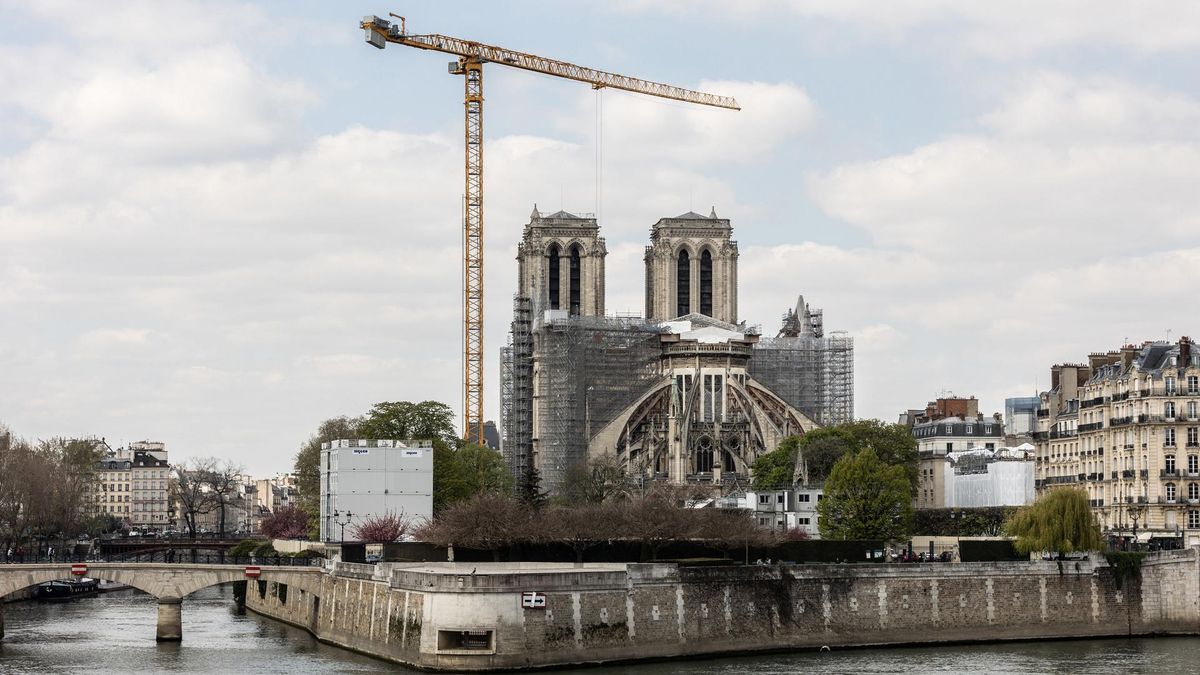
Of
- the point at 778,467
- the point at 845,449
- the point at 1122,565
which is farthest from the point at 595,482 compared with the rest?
the point at 1122,565

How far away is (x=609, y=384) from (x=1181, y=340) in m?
48.0

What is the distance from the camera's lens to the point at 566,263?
13288 cm

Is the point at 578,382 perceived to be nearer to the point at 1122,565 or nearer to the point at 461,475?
the point at 461,475

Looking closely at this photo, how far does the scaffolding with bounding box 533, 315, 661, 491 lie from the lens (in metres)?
115

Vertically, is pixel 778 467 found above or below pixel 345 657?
above

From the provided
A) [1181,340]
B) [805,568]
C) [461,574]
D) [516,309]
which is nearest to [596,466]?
[516,309]

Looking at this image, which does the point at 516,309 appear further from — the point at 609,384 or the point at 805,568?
the point at 805,568

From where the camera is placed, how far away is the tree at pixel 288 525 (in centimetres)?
11475

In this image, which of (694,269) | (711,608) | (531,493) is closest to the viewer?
(711,608)

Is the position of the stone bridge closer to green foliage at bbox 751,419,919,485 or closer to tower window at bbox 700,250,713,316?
green foliage at bbox 751,419,919,485

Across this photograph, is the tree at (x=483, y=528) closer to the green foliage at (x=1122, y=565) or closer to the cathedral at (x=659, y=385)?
the green foliage at (x=1122, y=565)

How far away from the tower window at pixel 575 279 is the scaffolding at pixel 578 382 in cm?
1398

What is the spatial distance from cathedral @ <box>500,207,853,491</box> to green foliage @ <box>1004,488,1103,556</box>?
41.6m

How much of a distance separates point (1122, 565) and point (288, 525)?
6786 centimetres
